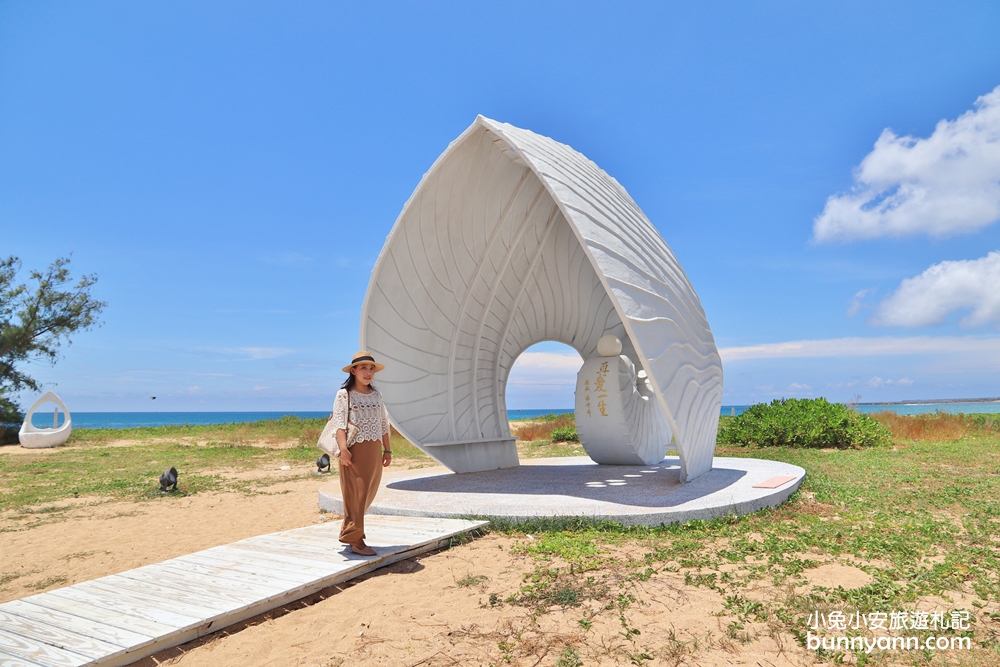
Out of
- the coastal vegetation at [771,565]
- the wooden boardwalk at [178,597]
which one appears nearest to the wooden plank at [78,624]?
the wooden boardwalk at [178,597]

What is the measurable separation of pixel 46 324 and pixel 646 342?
28236 mm

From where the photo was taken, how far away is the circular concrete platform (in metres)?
6.11

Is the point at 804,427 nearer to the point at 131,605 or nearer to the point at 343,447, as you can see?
the point at 343,447

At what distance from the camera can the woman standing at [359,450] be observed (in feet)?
16.0

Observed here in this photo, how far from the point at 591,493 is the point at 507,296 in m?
3.84

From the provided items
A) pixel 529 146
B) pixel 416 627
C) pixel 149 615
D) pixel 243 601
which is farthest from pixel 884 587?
pixel 529 146

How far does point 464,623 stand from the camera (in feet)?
12.1

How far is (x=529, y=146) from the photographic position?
282 inches

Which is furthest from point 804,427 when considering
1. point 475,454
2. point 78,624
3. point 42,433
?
point 42,433

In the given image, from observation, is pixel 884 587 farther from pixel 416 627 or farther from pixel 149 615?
pixel 149 615

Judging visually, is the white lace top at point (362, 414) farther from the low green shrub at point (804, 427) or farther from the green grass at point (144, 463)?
the low green shrub at point (804, 427)

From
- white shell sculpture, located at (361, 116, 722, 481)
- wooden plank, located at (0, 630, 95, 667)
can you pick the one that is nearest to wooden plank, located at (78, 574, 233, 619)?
wooden plank, located at (0, 630, 95, 667)

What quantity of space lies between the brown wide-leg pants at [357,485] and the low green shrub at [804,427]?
41.5ft

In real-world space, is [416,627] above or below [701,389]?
below
